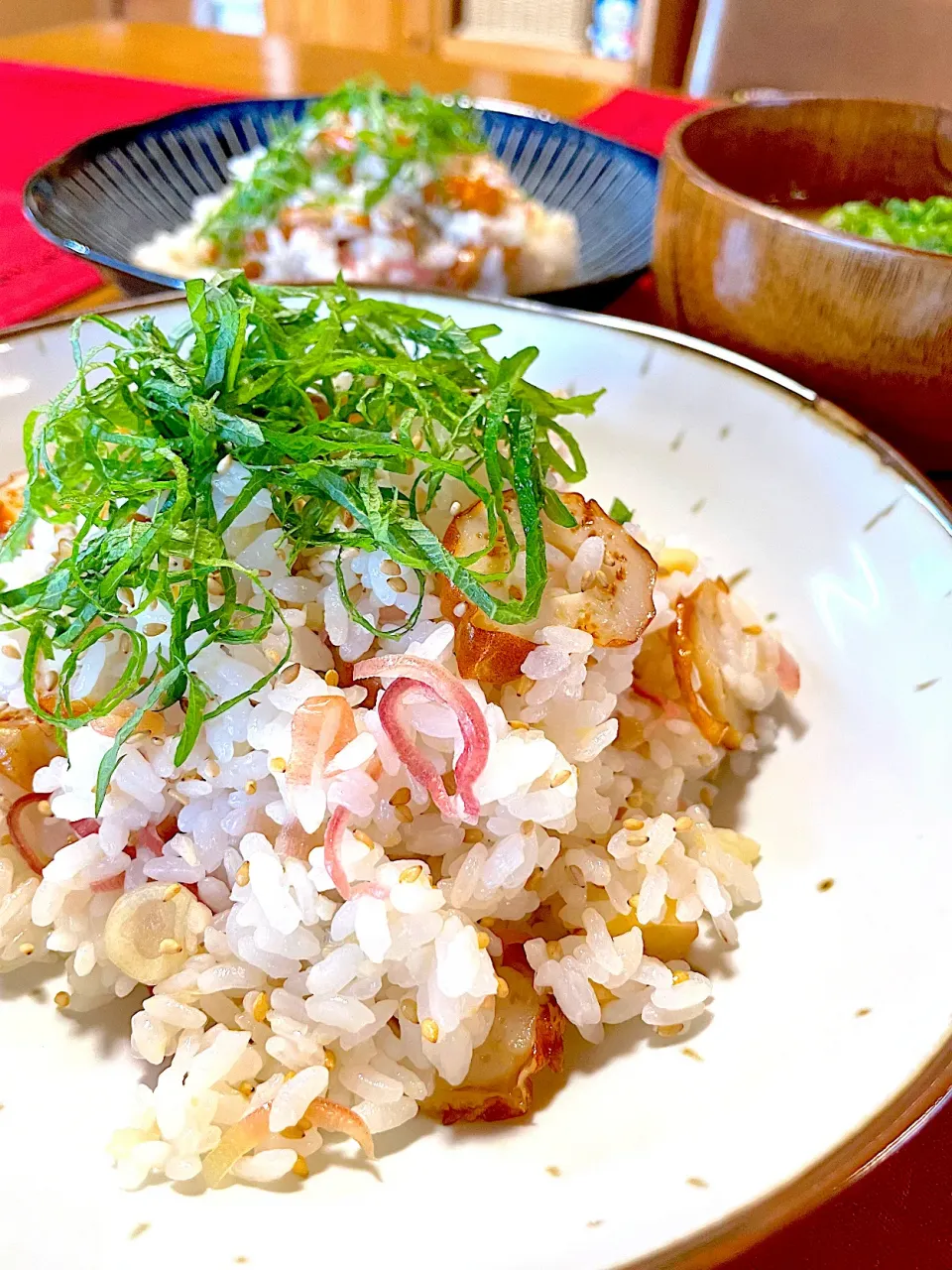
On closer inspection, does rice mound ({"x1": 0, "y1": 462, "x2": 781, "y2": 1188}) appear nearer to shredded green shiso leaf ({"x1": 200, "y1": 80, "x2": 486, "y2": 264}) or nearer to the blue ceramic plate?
the blue ceramic plate

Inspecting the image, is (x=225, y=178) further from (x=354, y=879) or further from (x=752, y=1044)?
(x=752, y=1044)

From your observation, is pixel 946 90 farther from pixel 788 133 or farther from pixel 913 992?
pixel 913 992

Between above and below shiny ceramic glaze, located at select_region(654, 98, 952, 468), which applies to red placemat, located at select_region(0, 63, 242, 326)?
below

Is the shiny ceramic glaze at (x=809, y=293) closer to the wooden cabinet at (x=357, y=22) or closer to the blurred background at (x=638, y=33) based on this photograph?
the blurred background at (x=638, y=33)

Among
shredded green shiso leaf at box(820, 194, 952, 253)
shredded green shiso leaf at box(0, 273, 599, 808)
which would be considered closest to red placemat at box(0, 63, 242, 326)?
shredded green shiso leaf at box(0, 273, 599, 808)

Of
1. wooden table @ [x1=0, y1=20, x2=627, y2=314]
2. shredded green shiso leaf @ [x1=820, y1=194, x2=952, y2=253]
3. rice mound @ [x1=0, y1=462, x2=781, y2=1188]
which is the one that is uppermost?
shredded green shiso leaf @ [x1=820, y1=194, x2=952, y2=253]

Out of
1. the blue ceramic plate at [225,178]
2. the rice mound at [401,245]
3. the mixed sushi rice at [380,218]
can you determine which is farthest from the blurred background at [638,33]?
the rice mound at [401,245]

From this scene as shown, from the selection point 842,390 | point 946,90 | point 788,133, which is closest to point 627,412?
point 842,390
